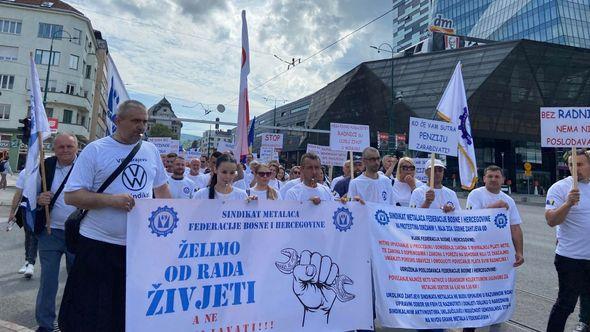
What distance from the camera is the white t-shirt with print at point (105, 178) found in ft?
9.45

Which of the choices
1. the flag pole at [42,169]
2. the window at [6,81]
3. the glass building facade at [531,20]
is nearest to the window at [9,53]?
the window at [6,81]

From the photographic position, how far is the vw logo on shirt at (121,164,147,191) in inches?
118

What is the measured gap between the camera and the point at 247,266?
341 centimetres

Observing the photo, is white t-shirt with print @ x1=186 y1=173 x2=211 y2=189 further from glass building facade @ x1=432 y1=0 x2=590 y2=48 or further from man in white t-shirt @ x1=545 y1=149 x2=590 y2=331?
glass building facade @ x1=432 y1=0 x2=590 y2=48

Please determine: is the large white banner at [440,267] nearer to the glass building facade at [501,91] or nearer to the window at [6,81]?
the glass building facade at [501,91]

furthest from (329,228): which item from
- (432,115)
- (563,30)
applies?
(563,30)

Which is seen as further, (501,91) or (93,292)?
(501,91)

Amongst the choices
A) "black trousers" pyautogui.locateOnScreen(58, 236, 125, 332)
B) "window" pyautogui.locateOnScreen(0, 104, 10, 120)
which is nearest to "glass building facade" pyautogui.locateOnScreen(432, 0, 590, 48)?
"window" pyautogui.locateOnScreen(0, 104, 10, 120)

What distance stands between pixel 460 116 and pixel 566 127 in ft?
3.50

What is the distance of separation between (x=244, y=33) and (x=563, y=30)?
73.4 meters

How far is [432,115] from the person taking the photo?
44344 mm

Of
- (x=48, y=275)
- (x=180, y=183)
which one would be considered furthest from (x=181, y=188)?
(x=48, y=275)

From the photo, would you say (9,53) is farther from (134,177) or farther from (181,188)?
(134,177)

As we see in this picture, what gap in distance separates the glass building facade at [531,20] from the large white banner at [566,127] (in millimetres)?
70826
